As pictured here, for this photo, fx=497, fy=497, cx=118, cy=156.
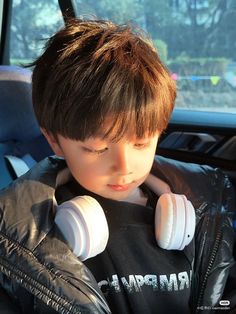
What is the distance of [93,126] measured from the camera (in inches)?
37.2

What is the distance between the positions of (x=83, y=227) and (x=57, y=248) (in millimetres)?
70

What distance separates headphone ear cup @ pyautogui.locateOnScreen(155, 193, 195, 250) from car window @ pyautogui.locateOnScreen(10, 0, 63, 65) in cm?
124

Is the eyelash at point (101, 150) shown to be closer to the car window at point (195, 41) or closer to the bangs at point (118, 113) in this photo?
the bangs at point (118, 113)

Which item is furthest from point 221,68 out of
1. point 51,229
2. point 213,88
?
point 51,229

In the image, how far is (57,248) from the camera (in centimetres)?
99

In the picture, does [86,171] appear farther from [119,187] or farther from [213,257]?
[213,257]

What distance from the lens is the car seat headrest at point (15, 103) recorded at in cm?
149

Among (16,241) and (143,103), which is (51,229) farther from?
(143,103)

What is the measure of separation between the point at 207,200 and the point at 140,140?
30 cm

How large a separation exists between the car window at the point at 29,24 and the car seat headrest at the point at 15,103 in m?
0.59

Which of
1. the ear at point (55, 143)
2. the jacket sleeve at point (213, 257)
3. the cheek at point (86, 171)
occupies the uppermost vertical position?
the ear at point (55, 143)

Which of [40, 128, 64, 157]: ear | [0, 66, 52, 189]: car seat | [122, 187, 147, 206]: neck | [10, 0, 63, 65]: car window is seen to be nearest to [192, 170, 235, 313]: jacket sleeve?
[122, 187, 147, 206]: neck

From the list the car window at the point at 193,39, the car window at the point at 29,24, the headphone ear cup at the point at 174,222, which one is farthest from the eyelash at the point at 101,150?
the car window at the point at 29,24

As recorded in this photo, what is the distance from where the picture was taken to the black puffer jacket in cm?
95
